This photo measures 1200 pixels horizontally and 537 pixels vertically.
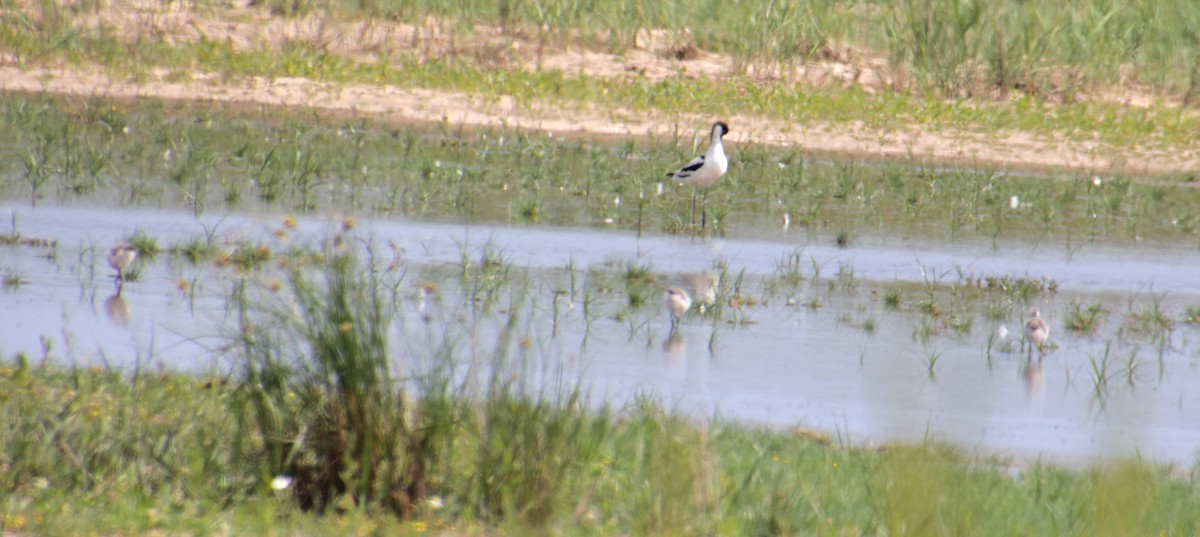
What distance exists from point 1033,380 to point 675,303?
6.82 ft

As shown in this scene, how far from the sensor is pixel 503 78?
22359 mm

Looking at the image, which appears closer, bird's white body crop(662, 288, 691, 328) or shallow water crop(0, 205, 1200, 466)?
shallow water crop(0, 205, 1200, 466)

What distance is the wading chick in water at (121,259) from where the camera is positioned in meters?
10.6

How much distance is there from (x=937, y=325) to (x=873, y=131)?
10.5 metres

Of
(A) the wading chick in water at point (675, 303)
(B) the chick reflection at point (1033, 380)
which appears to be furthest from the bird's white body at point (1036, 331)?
(A) the wading chick in water at point (675, 303)

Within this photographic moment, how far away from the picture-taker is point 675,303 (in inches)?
400

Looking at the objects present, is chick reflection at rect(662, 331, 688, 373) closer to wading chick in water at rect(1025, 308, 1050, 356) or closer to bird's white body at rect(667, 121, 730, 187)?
wading chick in water at rect(1025, 308, 1050, 356)

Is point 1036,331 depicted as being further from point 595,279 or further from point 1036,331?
point 595,279

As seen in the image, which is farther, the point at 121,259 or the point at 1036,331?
the point at 121,259

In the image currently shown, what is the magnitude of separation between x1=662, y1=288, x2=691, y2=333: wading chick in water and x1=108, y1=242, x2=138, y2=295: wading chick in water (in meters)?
3.29

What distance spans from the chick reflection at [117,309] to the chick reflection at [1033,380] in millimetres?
4973

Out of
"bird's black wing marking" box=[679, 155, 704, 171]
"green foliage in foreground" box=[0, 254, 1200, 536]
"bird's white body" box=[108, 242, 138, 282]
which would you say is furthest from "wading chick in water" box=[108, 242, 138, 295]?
"bird's black wing marking" box=[679, 155, 704, 171]

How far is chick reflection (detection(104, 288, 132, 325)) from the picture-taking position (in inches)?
382

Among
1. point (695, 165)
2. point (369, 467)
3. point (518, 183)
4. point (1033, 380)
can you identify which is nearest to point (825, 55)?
point (518, 183)
